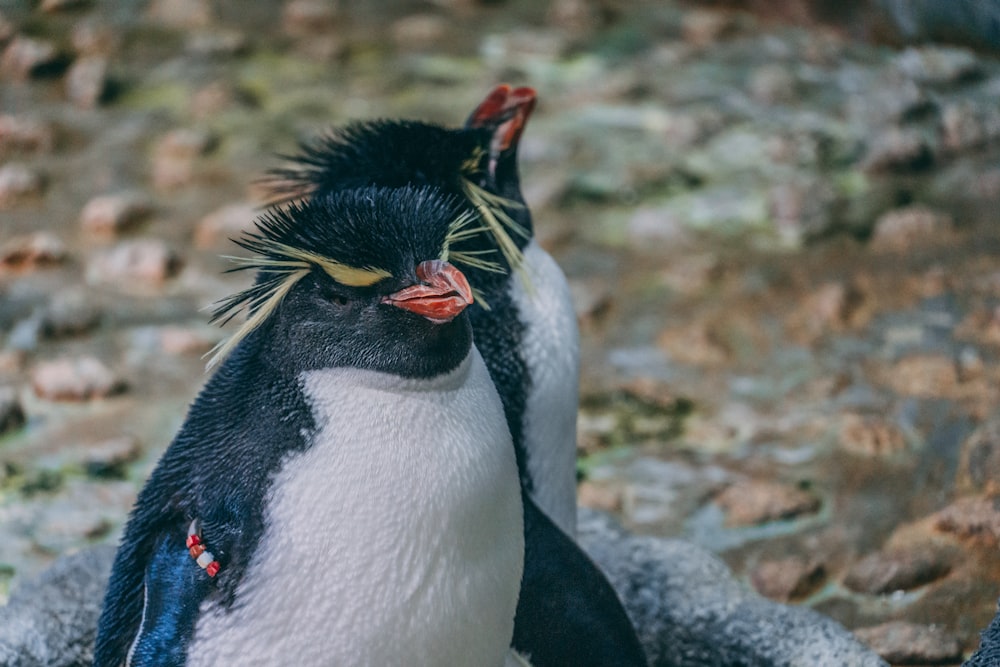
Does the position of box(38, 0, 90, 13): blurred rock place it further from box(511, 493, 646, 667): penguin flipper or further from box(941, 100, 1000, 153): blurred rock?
box(511, 493, 646, 667): penguin flipper

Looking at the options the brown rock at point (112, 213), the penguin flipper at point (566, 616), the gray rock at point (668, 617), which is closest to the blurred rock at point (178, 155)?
the brown rock at point (112, 213)

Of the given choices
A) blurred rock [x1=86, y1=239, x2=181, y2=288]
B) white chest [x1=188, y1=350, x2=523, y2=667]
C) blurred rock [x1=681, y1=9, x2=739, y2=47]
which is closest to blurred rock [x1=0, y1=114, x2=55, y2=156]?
blurred rock [x1=86, y1=239, x2=181, y2=288]

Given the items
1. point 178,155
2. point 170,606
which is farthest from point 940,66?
point 170,606

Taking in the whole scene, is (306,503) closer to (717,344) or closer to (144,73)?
(717,344)

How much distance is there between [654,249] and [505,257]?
185 cm

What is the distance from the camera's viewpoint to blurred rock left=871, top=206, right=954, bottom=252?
376cm

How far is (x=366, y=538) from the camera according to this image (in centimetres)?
154

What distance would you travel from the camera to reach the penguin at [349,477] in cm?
154

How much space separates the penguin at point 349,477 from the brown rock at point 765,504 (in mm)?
1260

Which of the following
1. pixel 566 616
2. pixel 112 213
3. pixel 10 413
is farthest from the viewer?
pixel 112 213

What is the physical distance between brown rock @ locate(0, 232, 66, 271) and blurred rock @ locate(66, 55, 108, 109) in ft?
3.41

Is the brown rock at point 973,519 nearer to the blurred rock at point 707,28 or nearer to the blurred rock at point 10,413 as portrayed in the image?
the blurred rock at point 10,413

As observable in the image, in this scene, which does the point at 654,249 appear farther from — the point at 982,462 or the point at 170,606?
the point at 170,606

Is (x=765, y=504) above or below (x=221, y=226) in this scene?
above
